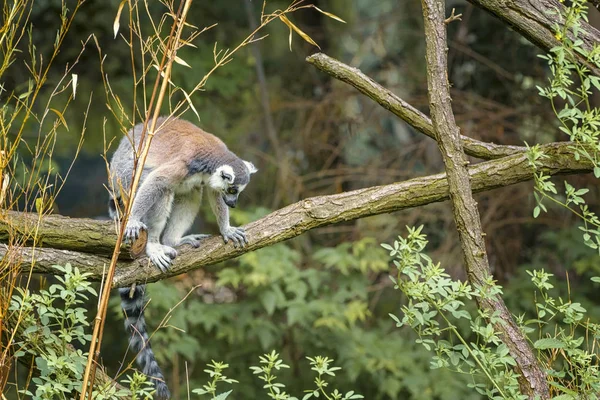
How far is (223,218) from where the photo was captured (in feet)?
14.0

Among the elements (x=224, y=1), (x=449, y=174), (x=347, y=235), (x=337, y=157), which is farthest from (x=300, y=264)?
(x=449, y=174)

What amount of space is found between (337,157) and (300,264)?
1.15m

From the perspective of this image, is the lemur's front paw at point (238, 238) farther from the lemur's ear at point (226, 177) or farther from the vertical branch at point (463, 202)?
the vertical branch at point (463, 202)

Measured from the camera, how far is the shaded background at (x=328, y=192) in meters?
6.01

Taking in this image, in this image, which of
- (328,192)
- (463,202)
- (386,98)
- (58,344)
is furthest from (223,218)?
(328,192)

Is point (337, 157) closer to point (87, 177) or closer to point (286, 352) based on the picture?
point (286, 352)

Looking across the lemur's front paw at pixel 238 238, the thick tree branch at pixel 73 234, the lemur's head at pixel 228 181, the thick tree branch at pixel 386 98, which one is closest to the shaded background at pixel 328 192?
the lemur's head at pixel 228 181

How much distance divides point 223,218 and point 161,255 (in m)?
0.71

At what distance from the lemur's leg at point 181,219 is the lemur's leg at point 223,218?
0.39ft

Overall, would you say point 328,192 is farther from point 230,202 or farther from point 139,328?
point 139,328

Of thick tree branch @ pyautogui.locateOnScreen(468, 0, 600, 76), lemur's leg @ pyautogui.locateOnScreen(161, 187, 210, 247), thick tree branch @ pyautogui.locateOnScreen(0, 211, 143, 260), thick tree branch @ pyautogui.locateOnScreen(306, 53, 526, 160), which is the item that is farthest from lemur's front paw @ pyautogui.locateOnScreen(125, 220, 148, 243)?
thick tree branch @ pyautogui.locateOnScreen(468, 0, 600, 76)

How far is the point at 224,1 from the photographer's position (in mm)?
7312

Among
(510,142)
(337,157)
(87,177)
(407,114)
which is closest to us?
→ (407,114)

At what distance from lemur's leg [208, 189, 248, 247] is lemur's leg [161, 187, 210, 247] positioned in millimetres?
→ 118
